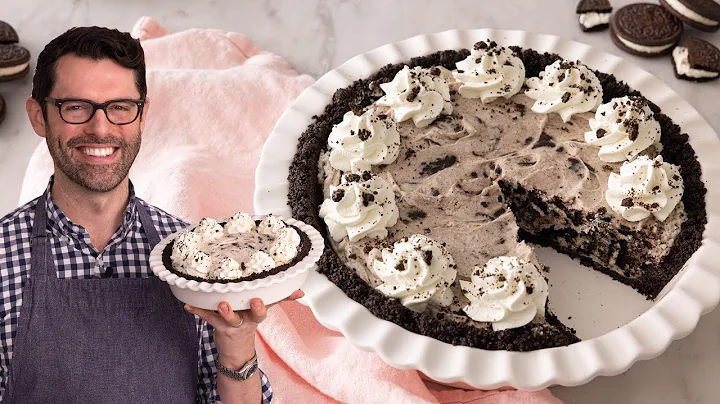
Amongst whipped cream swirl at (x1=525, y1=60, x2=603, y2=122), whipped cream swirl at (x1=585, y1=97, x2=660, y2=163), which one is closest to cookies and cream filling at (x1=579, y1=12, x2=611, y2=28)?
whipped cream swirl at (x1=525, y1=60, x2=603, y2=122)

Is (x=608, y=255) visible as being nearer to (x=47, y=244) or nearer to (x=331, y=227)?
(x=331, y=227)

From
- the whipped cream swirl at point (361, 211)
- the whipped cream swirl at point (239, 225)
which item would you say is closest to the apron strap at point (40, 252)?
the whipped cream swirl at point (239, 225)

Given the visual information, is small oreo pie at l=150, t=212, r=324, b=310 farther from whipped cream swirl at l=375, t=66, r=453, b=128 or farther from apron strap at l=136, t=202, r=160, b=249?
whipped cream swirl at l=375, t=66, r=453, b=128

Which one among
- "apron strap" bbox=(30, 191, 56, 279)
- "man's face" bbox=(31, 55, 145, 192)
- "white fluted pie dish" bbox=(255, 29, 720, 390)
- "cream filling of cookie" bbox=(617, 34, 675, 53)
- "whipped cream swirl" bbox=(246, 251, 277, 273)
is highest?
"man's face" bbox=(31, 55, 145, 192)

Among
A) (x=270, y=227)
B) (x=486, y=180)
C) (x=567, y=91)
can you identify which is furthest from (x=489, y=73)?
(x=270, y=227)

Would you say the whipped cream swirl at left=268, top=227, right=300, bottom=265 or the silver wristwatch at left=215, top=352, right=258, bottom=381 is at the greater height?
the whipped cream swirl at left=268, top=227, right=300, bottom=265

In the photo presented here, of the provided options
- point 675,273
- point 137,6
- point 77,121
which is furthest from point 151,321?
point 137,6

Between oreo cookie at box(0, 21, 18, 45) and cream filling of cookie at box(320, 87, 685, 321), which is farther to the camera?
oreo cookie at box(0, 21, 18, 45)
